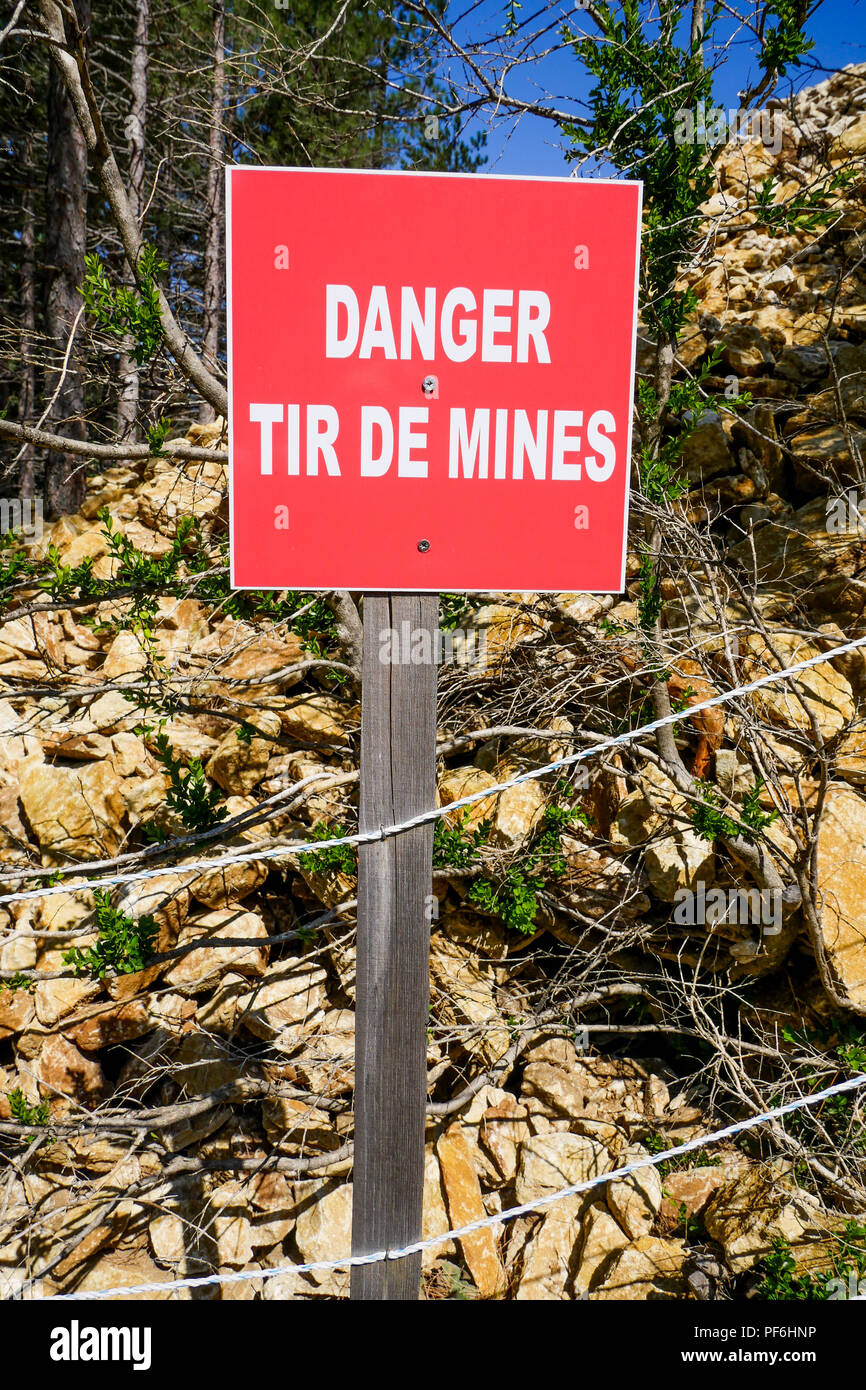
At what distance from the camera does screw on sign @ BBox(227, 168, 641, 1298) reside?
174cm

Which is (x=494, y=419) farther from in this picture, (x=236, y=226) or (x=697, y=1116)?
(x=697, y=1116)

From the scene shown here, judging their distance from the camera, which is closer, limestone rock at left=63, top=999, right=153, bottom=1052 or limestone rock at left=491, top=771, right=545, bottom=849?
limestone rock at left=491, top=771, right=545, bottom=849

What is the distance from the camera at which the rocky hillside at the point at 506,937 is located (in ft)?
11.3

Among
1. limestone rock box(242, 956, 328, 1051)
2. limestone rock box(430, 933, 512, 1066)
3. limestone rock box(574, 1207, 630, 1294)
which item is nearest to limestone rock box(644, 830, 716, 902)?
limestone rock box(430, 933, 512, 1066)

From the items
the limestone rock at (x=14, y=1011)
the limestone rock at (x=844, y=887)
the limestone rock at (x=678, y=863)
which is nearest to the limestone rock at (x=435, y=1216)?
the limestone rock at (x=678, y=863)

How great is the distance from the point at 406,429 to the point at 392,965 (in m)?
1.18

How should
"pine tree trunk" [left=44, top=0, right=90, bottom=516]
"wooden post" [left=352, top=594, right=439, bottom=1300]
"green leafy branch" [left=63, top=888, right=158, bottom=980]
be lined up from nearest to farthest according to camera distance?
"wooden post" [left=352, top=594, right=439, bottom=1300] → "green leafy branch" [left=63, top=888, right=158, bottom=980] → "pine tree trunk" [left=44, top=0, right=90, bottom=516]

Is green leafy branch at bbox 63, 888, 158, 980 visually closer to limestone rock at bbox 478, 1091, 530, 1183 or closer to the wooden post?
the wooden post

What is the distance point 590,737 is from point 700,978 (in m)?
1.39

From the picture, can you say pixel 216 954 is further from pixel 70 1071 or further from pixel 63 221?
Result: pixel 63 221

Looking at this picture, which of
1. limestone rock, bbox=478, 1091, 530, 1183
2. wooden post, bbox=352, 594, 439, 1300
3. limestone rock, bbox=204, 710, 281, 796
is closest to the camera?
wooden post, bbox=352, 594, 439, 1300

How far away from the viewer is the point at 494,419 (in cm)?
179

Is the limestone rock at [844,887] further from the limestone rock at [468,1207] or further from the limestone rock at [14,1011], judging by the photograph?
the limestone rock at [14,1011]

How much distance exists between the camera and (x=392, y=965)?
74.0 inches
